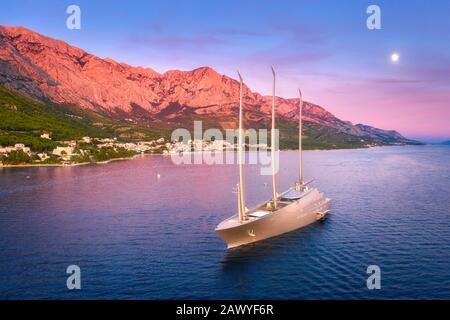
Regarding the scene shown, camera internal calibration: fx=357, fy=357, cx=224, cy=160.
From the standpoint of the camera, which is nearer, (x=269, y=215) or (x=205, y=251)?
(x=205, y=251)

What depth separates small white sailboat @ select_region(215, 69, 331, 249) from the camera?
50.5m

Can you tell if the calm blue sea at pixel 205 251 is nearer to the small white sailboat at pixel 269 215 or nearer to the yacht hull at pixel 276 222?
the yacht hull at pixel 276 222

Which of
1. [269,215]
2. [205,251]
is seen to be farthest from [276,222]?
[205,251]

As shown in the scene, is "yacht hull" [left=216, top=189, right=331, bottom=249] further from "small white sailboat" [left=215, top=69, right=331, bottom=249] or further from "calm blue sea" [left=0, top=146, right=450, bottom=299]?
"calm blue sea" [left=0, top=146, right=450, bottom=299]

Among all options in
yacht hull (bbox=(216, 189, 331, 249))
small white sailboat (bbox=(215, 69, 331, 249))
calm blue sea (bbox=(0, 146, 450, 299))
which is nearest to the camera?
calm blue sea (bbox=(0, 146, 450, 299))

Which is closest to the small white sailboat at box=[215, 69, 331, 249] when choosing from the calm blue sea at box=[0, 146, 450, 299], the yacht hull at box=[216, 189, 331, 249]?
the yacht hull at box=[216, 189, 331, 249]

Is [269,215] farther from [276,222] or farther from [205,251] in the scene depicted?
[205,251]

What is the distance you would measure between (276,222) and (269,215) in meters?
3.21

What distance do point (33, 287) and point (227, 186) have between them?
287 feet

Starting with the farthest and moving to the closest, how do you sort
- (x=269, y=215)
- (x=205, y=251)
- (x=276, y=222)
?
(x=276, y=222), (x=269, y=215), (x=205, y=251)

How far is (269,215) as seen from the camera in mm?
54000

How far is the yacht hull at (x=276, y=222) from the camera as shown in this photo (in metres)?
50.2

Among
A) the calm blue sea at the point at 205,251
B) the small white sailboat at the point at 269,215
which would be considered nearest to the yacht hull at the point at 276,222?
the small white sailboat at the point at 269,215
